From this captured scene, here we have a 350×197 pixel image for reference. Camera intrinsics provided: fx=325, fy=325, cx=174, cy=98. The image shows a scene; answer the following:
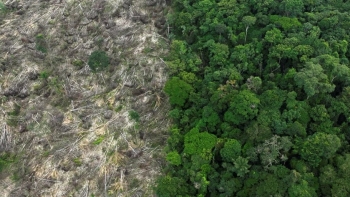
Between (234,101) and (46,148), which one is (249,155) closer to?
(234,101)

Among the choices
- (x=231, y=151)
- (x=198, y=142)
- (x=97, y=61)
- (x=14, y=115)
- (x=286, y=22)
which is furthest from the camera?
(x=97, y=61)

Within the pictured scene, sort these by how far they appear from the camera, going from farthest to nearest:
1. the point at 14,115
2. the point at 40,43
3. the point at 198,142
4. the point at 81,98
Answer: the point at 40,43 < the point at 81,98 < the point at 14,115 < the point at 198,142

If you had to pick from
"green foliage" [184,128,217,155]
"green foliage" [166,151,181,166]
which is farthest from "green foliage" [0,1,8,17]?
"green foliage" [184,128,217,155]

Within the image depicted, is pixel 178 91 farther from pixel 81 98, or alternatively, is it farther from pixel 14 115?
pixel 14 115

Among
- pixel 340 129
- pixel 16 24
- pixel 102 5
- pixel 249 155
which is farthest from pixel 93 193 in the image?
pixel 16 24

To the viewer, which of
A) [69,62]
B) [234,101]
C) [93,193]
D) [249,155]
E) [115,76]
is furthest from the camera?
[69,62]

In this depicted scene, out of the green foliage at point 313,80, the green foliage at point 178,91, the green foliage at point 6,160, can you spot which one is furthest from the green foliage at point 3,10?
the green foliage at point 313,80

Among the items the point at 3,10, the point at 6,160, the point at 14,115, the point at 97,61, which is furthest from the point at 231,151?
the point at 3,10
